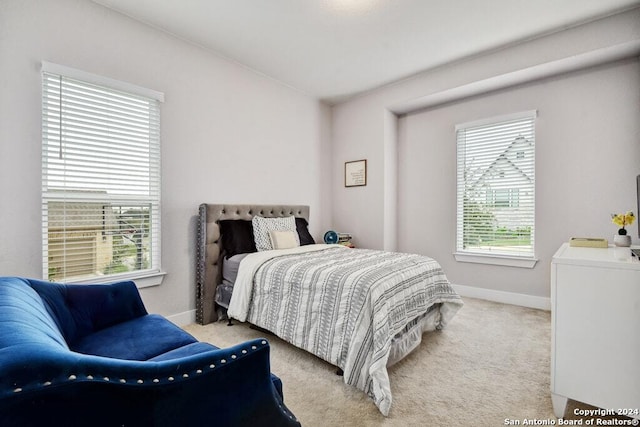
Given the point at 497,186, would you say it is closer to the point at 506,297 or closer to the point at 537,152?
the point at 537,152

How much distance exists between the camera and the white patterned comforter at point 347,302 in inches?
70.0

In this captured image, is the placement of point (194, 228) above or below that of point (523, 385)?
above

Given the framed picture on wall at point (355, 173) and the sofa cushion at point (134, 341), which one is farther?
the framed picture on wall at point (355, 173)

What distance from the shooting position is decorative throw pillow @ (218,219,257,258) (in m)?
3.00

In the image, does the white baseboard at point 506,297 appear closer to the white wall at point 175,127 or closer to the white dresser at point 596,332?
the white dresser at point 596,332

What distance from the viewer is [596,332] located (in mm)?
1520

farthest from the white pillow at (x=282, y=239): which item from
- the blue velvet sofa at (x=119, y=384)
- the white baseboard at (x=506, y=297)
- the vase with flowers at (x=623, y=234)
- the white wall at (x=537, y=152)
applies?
the vase with flowers at (x=623, y=234)

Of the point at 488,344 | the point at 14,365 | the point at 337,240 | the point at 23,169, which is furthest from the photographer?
the point at 337,240

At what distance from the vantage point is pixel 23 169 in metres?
2.10

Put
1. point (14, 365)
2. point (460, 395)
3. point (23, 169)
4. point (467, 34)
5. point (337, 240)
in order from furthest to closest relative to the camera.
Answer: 1. point (337, 240)
2. point (467, 34)
3. point (23, 169)
4. point (460, 395)
5. point (14, 365)

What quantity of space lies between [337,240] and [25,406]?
3.71m

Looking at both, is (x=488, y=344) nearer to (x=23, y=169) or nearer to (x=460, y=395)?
(x=460, y=395)

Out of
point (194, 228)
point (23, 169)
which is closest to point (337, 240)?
point (194, 228)

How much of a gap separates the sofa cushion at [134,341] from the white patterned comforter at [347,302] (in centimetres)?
84
